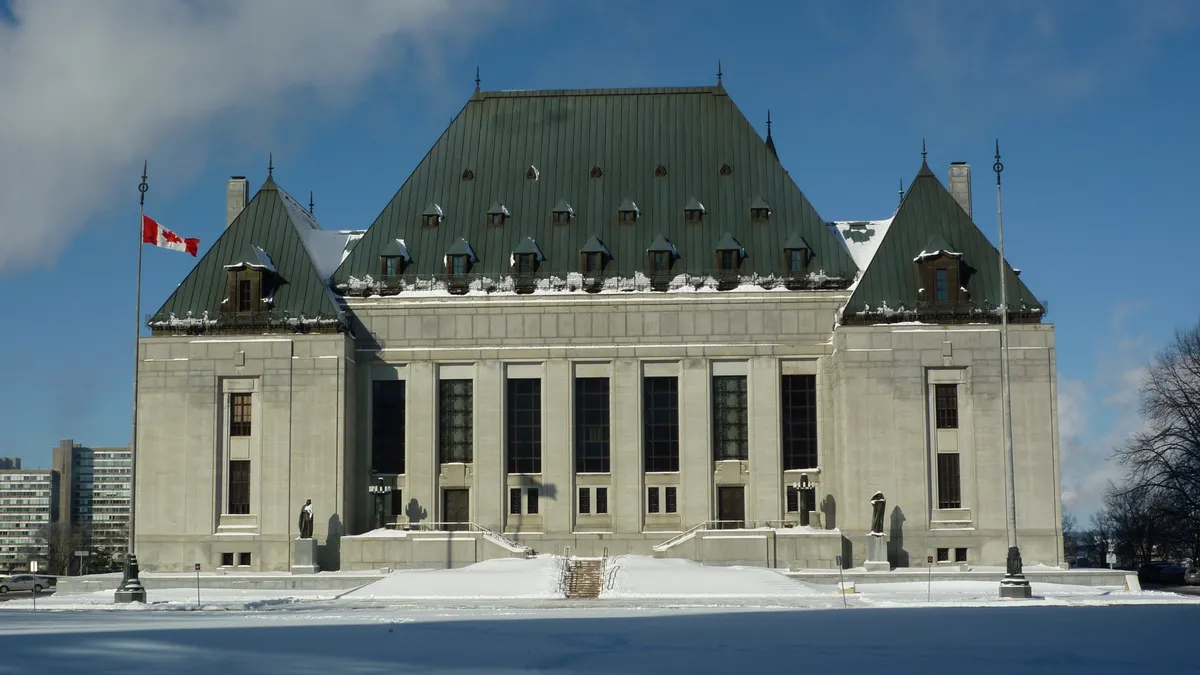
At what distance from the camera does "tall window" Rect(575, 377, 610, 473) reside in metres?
63.6

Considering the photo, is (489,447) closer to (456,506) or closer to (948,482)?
(456,506)

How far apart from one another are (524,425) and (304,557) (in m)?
11.6

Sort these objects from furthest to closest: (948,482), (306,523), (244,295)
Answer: (244,295) → (948,482) → (306,523)

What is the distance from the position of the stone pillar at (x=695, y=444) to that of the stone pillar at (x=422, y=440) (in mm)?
11053

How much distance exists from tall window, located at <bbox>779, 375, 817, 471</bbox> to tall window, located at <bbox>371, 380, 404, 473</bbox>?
17.3 meters

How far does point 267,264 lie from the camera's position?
63.8 metres

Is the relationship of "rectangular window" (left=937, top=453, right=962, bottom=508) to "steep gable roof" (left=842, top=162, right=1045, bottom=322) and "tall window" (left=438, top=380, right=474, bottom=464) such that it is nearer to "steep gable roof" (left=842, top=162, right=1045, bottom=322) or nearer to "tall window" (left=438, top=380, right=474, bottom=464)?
"steep gable roof" (left=842, top=162, right=1045, bottom=322)

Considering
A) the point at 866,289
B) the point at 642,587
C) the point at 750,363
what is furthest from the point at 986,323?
the point at 642,587

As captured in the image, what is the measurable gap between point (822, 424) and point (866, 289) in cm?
638

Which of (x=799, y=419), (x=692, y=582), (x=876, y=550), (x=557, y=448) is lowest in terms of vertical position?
(x=692, y=582)

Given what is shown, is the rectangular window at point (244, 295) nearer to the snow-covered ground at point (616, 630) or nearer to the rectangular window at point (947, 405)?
the snow-covered ground at point (616, 630)

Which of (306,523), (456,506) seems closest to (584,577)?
(456,506)

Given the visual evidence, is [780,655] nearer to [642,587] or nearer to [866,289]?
[642,587]

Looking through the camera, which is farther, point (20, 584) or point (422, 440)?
point (20, 584)
